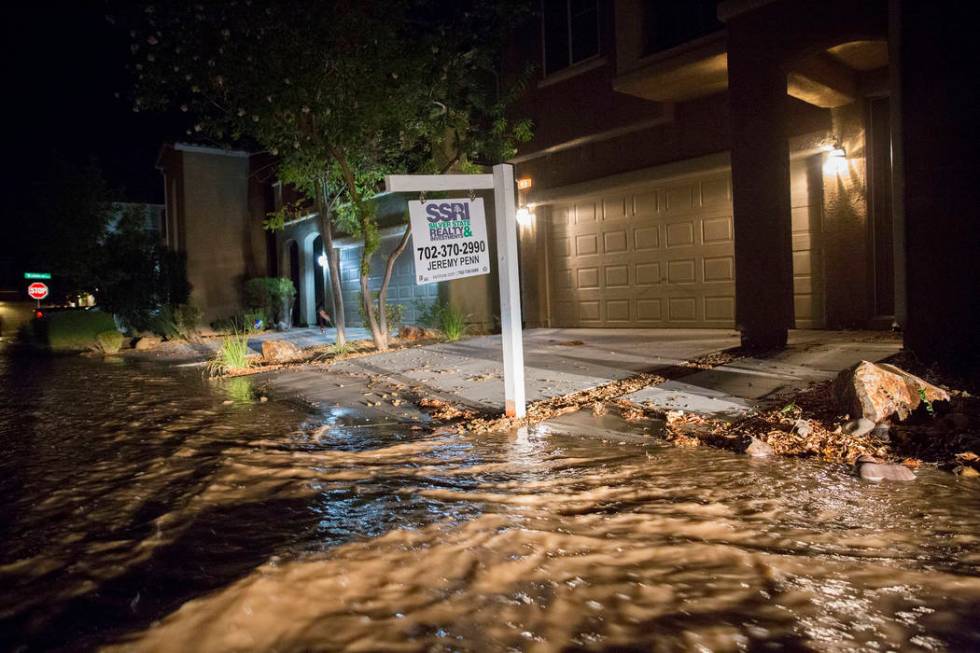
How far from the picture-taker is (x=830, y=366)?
6746 millimetres

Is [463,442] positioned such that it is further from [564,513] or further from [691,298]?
[691,298]

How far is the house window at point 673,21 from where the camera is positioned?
10406 millimetres

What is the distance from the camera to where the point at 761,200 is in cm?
789

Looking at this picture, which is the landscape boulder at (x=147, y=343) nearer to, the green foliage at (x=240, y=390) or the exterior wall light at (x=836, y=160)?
the green foliage at (x=240, y=390)

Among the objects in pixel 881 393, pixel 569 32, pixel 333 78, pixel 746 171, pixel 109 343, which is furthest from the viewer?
pixel 109 343

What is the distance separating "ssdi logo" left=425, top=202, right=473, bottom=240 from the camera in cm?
590

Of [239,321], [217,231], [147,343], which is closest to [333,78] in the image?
[147,343]

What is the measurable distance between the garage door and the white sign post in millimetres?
6300

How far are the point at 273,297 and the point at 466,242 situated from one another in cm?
1576

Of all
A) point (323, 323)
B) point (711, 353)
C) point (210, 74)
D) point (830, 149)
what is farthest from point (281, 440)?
point (323, 323)

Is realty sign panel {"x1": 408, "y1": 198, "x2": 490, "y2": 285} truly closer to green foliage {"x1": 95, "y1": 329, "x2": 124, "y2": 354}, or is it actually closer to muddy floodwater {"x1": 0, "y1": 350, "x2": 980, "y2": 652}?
muddy floodwater {"x1": 0, "y1": 350, "x2": 980, "y2": 652}

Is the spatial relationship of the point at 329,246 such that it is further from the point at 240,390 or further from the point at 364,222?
the point at 240,390

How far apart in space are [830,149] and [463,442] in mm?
7478

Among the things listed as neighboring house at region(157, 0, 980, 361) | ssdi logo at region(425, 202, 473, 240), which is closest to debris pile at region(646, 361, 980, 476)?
neighboring house at region(157, 0, 980, 361)
